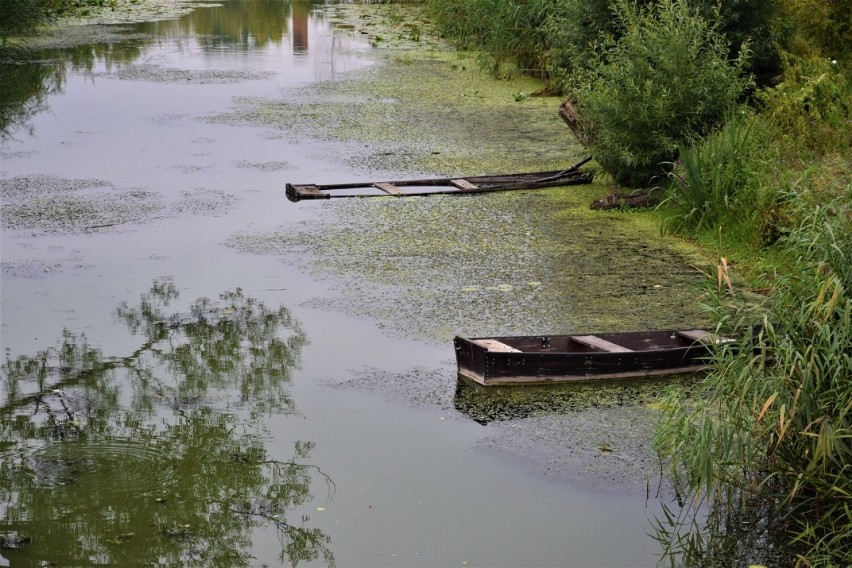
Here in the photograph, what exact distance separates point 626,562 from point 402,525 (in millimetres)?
841

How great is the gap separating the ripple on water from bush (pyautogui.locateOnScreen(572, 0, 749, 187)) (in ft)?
16.0

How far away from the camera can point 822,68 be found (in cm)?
893

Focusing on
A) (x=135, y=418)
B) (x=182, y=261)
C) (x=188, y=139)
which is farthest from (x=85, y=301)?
(x=188, y=139)

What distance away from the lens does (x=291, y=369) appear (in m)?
5.86

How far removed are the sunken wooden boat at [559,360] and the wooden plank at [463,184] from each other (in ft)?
11.7

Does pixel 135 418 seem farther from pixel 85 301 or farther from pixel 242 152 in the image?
pixel 242 152

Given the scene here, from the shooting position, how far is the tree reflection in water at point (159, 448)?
13.7 ft

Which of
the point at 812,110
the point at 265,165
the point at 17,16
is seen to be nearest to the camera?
the point at 812,110

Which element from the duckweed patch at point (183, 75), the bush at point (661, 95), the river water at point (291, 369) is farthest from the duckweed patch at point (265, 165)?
the duckweed patch at point (183, 75)

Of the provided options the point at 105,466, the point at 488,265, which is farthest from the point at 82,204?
the point at 105,466

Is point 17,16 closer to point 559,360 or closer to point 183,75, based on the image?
point 183,75

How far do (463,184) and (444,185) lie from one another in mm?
192

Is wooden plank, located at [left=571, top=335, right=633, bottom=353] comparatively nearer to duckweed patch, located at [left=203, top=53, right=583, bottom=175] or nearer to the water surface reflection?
duckweed patch, located at [left=203, top=53, right=583, bottom=175]

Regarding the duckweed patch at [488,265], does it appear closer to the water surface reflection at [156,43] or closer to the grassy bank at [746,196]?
the grassy bank at [746,196]
